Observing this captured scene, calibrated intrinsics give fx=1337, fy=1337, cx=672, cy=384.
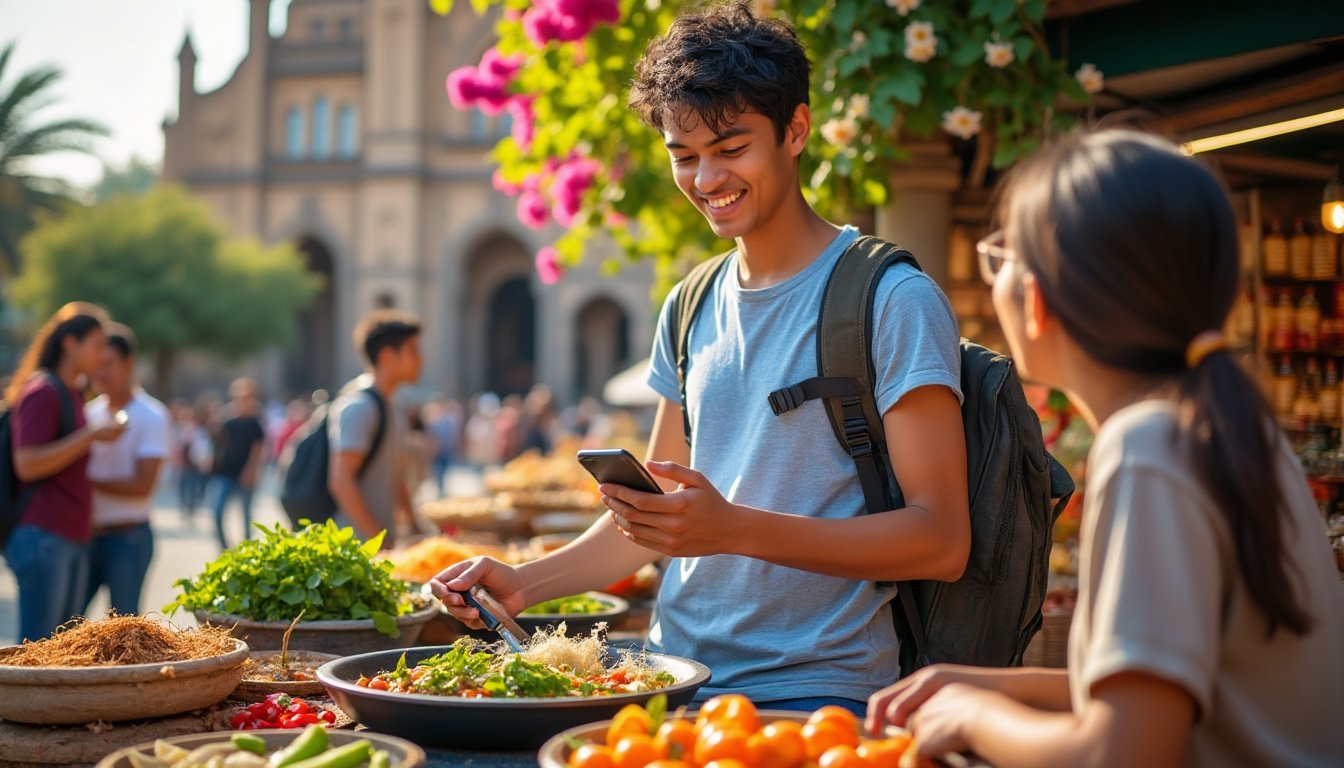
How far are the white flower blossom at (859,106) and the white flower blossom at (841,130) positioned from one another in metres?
0.04

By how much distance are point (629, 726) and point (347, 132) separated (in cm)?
4768

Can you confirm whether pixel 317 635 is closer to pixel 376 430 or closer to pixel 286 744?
pixel 286 744

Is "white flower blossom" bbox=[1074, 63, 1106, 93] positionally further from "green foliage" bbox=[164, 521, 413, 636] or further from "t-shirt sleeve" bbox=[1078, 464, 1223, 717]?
"t-shirt sleeve" bbox=[1078, 464, 1223, 717]

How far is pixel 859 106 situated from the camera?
528cm

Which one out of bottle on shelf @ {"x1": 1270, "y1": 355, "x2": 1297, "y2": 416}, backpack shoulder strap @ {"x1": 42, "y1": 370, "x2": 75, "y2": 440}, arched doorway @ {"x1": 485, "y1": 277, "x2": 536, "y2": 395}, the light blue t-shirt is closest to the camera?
the light blue t-shirt

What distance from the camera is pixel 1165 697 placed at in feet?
4.68

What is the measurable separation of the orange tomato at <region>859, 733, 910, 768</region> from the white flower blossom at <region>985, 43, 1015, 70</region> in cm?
378

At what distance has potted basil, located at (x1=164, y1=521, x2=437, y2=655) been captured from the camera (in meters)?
3.25

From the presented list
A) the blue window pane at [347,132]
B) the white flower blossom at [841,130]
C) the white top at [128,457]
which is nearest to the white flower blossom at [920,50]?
the white flower blossom at [841,130]

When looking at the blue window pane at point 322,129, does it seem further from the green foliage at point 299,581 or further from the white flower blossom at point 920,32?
the green foliage at point 299,581

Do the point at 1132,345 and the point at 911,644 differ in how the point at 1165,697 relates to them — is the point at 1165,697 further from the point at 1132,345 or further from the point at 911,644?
the point at 911,644

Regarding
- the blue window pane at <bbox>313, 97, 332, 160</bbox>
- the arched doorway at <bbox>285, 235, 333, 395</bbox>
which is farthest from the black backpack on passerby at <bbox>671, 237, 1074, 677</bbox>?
the arched doorway at <bbox>285, 235, 333, 395</bbox>

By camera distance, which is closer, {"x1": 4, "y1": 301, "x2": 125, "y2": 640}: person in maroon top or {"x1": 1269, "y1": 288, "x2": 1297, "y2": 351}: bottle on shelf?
{"x1": 1269, "y1": 288, "x2": 1297, "y2": 351}: bottle on shelf

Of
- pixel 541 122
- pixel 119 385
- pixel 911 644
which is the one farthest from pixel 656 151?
pixel 911 644
